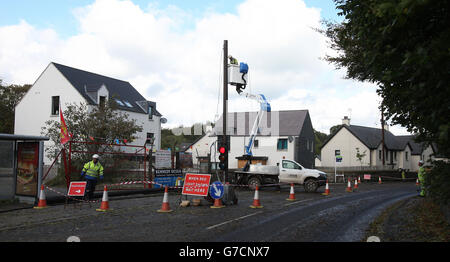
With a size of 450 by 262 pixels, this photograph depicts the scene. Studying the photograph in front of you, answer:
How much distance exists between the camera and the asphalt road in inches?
326

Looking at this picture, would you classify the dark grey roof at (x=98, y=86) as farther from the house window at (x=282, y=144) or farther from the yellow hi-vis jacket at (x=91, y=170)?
the yellow hi-vis jacket at (x=91, y=170)

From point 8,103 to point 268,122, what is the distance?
3175 centimetres

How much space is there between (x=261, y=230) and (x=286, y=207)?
5182 millimetres

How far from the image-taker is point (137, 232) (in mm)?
8695

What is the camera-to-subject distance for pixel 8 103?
1752 inches

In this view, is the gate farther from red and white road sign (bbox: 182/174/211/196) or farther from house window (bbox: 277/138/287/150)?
house window (bbox: 277/138/287/150)

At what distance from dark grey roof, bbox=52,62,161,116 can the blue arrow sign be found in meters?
19.3

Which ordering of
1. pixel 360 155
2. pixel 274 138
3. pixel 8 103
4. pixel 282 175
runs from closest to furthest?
pixel 282 175
pixel 274 138
pixel 8 103
pixel 360 155

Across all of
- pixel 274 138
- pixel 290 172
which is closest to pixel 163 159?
pixel 290 172

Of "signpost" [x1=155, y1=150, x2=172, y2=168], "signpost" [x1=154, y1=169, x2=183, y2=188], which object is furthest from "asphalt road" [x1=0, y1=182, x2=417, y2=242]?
"signpost" [x1=155, y1=150, x2=172, y2=168]

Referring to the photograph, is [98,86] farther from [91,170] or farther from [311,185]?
[311,185]

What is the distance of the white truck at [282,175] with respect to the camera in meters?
22.0
